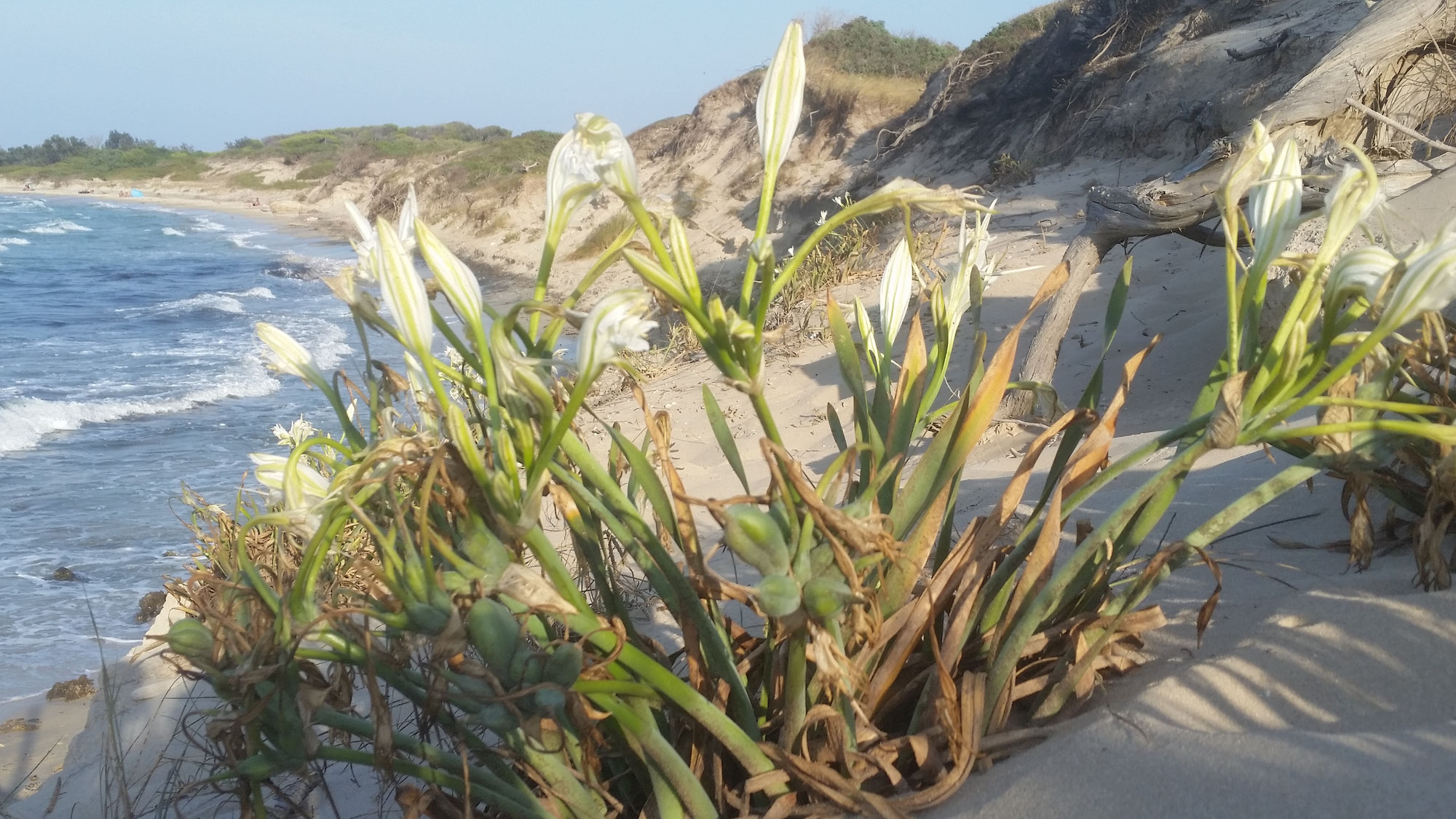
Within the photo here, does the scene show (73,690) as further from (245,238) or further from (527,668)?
(245,238)

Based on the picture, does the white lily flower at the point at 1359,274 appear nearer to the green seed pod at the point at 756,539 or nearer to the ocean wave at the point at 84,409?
the green seed pod at the point at 756,539

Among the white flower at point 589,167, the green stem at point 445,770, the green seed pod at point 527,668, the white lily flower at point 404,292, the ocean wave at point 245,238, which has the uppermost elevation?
the white flower at point 589,167

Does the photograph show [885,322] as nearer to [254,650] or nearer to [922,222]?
[254,650]

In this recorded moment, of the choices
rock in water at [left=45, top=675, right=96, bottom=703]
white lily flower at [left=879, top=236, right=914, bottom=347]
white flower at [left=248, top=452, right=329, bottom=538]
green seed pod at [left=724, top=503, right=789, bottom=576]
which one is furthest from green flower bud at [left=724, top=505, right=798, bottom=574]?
rock in water at [left=45, top=675, right=96, bottom=703]

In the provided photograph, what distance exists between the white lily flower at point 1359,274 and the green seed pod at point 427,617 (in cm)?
100

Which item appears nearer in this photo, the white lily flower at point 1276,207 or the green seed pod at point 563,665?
the green seed pod at point 563,665

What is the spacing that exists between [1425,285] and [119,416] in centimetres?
1112

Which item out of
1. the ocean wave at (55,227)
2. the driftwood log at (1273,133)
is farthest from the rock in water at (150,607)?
the ocean wave at (55,227)

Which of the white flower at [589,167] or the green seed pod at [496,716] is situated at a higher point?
the white flower at [589,167]

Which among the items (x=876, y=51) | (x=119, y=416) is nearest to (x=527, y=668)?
(x=119, y=416)

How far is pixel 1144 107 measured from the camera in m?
9.26

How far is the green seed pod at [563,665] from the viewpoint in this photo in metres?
0.98

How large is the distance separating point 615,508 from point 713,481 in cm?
342

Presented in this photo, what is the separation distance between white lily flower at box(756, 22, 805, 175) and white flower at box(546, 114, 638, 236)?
0.15 meters
